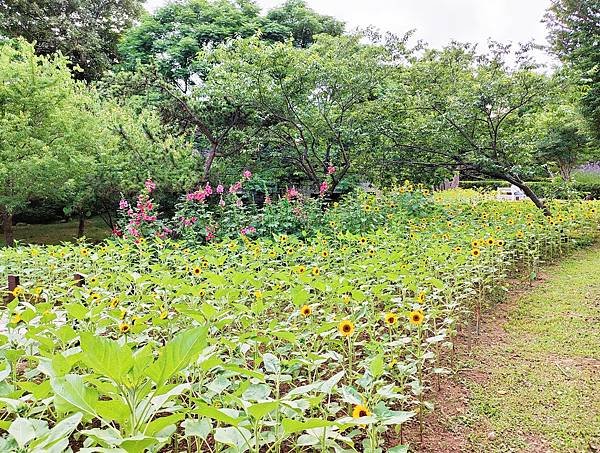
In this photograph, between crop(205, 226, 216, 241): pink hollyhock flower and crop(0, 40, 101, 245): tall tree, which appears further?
crop(0, 40, 101, 245): tall tree

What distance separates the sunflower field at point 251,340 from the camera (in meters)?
0.98

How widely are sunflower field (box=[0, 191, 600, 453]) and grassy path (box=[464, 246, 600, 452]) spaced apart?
0.71ft

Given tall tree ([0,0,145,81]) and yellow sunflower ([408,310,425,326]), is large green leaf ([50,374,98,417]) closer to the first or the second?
yellow sunflower ([408,310,425,326])

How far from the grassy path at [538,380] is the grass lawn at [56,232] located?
8.99 meters

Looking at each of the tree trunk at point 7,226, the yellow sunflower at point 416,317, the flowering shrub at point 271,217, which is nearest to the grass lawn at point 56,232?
the tree trunk at point 7,226

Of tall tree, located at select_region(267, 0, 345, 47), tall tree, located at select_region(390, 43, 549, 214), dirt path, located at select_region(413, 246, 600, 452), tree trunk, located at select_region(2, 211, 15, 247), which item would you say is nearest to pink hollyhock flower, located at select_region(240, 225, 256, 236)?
tall tree, located at select_region(390, 43, 549, 214)

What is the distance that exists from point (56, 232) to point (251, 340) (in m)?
11.3

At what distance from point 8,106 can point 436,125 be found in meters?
6.21

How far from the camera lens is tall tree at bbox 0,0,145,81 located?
516 inches

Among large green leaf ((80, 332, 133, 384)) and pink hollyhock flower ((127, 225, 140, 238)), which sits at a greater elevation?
large green leaf ((80, 332, 133, 384))

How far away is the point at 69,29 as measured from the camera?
13523mm

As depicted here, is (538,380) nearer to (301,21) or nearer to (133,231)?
(133,231)

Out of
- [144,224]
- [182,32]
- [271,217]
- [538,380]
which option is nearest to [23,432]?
[538,380]

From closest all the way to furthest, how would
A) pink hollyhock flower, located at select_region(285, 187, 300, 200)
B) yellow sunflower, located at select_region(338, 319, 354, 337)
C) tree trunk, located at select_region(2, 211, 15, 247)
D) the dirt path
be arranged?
yellow sunflower, located at select_region(338, 319, 354, 337), the dirt path, pink hollyhock flower, located at select_region(285, 187, 300, 200), tree trunk, located at select_region(2, 211, 15, 247)
